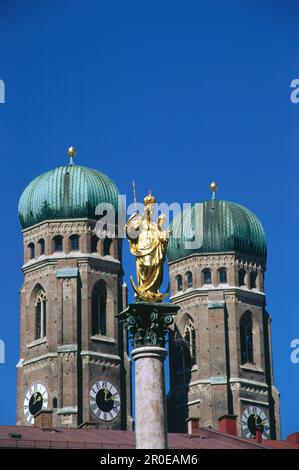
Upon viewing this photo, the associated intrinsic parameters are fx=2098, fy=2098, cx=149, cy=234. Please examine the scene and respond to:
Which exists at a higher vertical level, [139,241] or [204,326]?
[204,326]

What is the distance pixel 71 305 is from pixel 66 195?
6.54 meters

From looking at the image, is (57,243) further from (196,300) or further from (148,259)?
(148,259)

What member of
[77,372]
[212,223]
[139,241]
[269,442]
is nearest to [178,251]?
[212,223]

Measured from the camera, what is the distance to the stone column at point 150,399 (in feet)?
195

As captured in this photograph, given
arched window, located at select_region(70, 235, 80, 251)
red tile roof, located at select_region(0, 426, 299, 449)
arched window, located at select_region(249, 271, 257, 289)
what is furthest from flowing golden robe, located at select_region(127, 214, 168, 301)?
arched window, located at select_region(249, 271, 257, 289)

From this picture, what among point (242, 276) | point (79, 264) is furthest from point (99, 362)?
point (242, 276)

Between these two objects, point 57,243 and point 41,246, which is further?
point 41,246

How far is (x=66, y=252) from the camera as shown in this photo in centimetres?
11562

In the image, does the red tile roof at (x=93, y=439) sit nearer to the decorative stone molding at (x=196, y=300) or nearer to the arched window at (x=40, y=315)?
the arched window at (x=40, y=315)

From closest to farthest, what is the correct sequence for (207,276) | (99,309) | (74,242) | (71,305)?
(71,305), (99,309), (74,242), (207,276)

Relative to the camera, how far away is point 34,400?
113688 millimetres

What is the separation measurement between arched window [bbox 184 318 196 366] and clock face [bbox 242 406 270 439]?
4274mm
